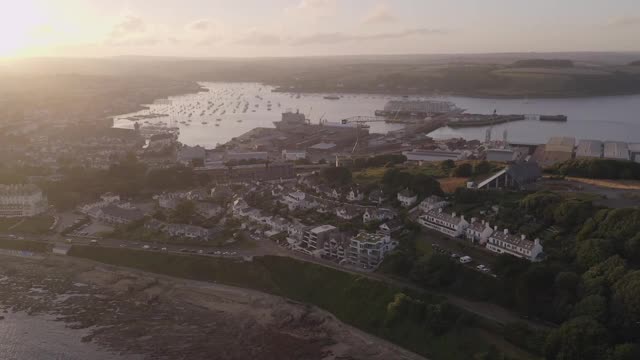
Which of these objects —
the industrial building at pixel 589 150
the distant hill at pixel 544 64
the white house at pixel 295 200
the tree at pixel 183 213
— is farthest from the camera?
the distant hill at pixel 544 64

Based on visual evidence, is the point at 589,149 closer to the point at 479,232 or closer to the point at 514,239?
the point at 479,232

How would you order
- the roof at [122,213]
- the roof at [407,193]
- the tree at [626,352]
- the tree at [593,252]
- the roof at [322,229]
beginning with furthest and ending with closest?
1. the roof at [122,213]
2. the roof at [407,193]
3. the roof at [322,229]
4. the tree at [593,252]
5. the tree at [626,352]

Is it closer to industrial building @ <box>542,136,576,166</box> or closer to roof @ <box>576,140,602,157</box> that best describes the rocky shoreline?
industrial building @ <box>542,136,576,166</box>

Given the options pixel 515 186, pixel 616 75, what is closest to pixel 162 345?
pixel 515 186

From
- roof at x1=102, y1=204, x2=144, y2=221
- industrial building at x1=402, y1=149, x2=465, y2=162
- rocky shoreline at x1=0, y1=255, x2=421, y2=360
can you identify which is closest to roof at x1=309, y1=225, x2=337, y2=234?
rocky shoreline at x1=0, y1=255, x2=421, y2=360

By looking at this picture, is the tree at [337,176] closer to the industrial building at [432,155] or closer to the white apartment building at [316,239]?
the white apartment building at [316,239]

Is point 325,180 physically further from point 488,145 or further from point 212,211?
point 488,145

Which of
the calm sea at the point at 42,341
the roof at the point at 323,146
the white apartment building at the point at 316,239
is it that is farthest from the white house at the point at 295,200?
the roof at the point at 323,146
